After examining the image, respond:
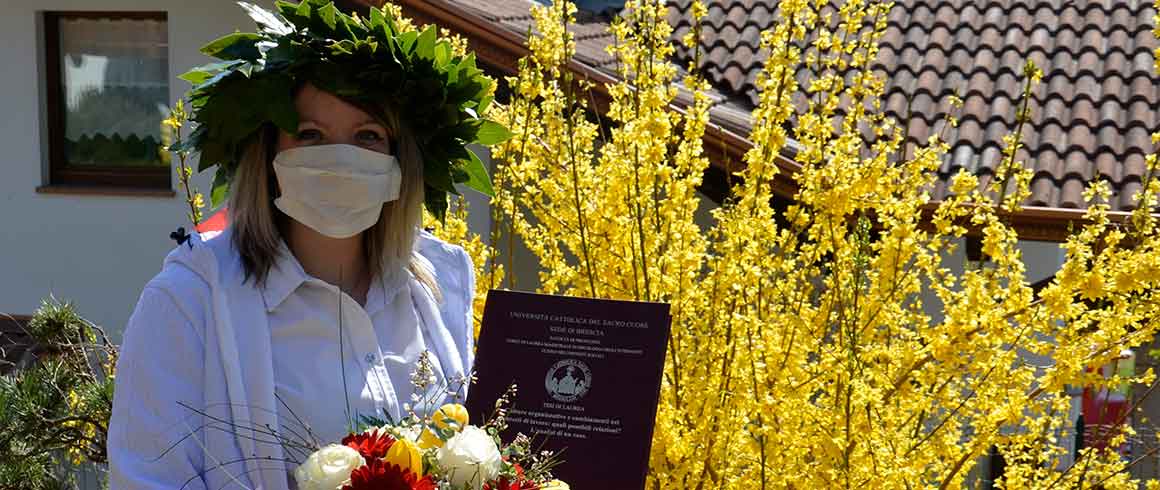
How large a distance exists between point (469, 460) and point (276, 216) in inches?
31.8

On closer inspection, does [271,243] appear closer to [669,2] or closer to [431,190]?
[431,190]

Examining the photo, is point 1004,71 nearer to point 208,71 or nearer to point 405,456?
point 208,71

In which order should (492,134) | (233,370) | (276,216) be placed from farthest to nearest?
(492,134)
(276,216)
(233,370)

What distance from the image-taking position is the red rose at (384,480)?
1758mm

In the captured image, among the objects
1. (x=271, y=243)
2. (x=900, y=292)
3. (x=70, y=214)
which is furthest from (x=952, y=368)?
(x=70, y=214)

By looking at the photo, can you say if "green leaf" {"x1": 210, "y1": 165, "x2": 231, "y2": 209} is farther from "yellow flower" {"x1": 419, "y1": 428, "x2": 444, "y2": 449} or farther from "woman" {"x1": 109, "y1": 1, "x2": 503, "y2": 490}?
"yellow flower" {"x1": 419, "y1": 428, "x2": 444, "y2": 449}

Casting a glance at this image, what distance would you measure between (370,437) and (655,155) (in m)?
1.61

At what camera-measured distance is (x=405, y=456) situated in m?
1.82

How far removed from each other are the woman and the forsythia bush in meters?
0.84

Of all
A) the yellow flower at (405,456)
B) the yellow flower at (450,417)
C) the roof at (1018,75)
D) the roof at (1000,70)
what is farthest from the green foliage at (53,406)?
the roof at (1018,75)

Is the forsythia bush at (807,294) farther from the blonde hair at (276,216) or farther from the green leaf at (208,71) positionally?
the green leaf at (208,71)

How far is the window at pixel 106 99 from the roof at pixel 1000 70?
2.56m

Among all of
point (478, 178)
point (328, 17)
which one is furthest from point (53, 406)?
point (328, 17)

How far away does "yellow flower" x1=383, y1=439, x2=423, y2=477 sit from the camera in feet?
5.97
